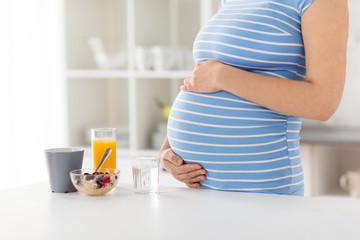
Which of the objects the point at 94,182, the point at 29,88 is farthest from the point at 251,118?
the point at 29,88

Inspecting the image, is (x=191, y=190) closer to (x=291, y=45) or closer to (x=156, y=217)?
(x=156, y=217)

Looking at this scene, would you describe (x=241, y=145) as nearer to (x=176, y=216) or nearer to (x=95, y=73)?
(x=176, y=216)

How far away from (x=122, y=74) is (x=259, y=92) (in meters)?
1.86

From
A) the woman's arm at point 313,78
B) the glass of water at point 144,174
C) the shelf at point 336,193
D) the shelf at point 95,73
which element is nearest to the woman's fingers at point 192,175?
the glass of water at point 144,174

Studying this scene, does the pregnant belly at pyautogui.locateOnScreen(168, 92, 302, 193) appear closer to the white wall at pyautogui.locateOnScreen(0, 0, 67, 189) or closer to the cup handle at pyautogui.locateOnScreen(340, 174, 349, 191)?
the cup handle at pyautogui.locateOnScreen(340, 174, 349, 191)

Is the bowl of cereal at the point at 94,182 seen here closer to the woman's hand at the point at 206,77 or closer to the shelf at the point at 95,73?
the woman's hand at the point at 206,77

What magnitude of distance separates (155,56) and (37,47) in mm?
763

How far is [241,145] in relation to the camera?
1.23 meters

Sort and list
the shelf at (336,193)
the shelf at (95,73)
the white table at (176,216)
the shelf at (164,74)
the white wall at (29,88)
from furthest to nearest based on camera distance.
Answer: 1. the white wall at (29,88)
2. the shelf at (95,73)
3. the shelf at (164,74)
4. the shelf at (336,193)
5. the white table at (176,216)

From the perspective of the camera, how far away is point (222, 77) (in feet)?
3.99

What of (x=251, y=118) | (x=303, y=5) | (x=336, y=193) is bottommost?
(x=336, y=193)

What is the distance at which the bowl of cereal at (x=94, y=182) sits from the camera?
116 cm

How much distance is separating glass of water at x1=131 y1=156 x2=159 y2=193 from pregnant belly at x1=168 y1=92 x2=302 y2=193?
0.13m

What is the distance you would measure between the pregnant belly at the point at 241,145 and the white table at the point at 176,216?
70mm
